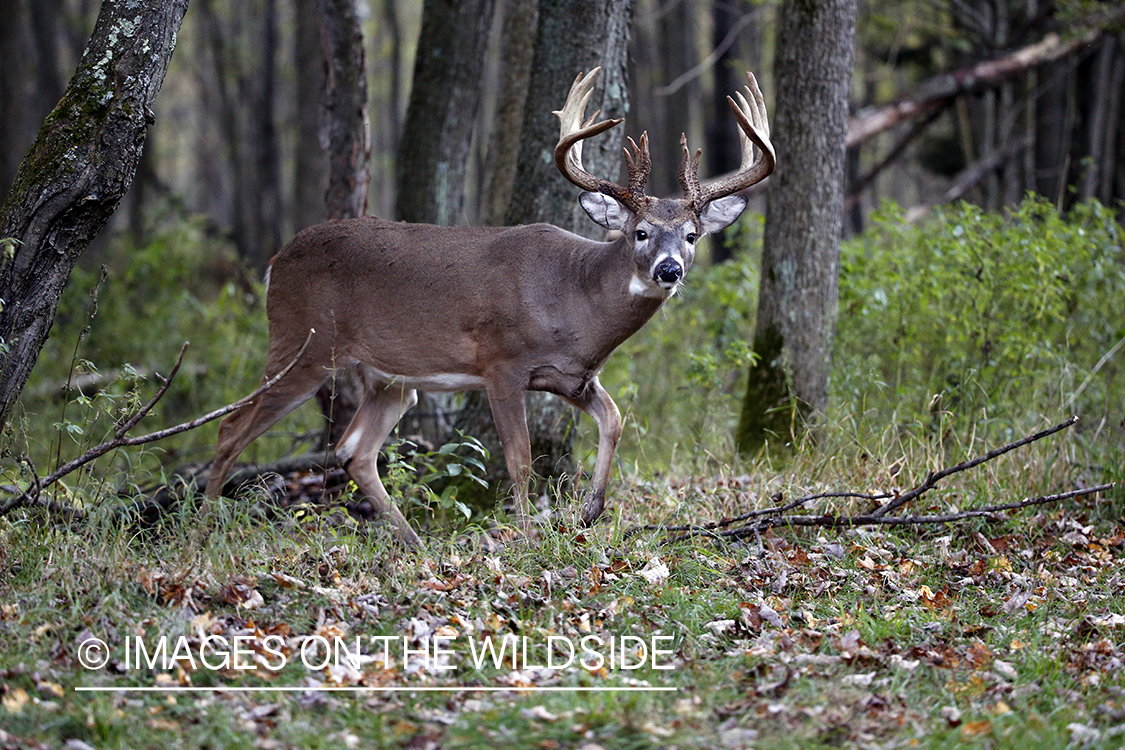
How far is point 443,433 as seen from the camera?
823 cm

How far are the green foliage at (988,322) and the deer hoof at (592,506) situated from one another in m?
2.25

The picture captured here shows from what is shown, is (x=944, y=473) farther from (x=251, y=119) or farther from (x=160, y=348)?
(x=251, y=119)

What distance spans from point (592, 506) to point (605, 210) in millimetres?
1611

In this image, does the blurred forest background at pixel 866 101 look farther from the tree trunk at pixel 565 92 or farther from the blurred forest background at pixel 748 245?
the tree trunk at pixel 565 92

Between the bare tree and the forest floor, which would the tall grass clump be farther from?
the bare tree

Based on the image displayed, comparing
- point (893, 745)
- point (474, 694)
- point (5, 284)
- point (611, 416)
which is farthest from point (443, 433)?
point (893, 745)

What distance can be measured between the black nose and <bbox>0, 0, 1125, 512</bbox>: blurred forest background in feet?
3.91

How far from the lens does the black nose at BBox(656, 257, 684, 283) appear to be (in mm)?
5703

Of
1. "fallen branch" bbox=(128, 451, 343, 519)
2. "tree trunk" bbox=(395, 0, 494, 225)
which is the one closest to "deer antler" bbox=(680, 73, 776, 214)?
"fallen branch" bbox=(128, 451, 343, 519)

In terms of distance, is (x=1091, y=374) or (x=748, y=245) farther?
(x=748, y=245)

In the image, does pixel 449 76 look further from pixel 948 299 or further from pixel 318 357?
pixel 948 299

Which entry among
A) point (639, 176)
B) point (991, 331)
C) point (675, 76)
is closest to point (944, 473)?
point (639, 176)

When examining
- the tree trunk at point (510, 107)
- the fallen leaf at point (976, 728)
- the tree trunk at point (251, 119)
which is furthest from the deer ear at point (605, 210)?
the tree trunk at point (251, 119)

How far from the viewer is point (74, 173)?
16.6ft
